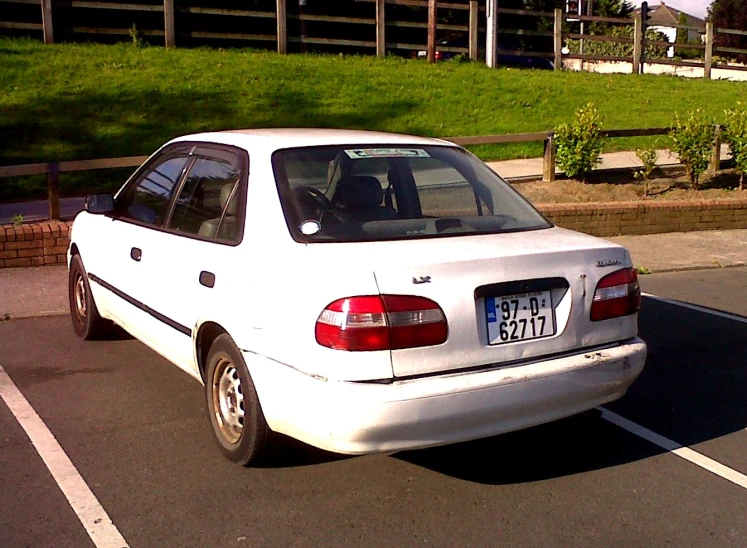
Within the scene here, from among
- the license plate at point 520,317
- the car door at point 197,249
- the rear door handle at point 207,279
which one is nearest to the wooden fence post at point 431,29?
the car door at point 197,249

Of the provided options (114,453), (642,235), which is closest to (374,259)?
(114,453)

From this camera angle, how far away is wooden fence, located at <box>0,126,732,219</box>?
914cm

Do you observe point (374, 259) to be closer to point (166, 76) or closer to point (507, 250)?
point (507, 250)

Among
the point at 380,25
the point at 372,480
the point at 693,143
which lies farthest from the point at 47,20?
the point at 372,480

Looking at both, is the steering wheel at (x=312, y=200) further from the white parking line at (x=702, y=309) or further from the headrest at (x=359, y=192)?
the white parking line at (x=702, y=309)

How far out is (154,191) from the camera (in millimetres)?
5672

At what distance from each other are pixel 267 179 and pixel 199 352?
0.93 meters

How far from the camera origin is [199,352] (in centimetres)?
477

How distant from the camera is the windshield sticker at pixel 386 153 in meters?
4.90

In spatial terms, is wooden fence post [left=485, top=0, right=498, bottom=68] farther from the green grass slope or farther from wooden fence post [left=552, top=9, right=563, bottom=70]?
wooden fence post [left=552, top=9, right=563, bottom=70]

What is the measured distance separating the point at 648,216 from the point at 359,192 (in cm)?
774

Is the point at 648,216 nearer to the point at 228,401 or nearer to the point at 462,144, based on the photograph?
the point at 462,144

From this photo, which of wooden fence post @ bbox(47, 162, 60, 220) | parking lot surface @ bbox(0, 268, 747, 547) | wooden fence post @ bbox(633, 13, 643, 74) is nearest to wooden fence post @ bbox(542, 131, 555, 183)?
wooden fence post @ bbox(47, 162, 60, 220)

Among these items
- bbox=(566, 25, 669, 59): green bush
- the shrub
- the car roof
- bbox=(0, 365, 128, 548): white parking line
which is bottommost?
bbox=(0, 365, 128, 548): white parking line
